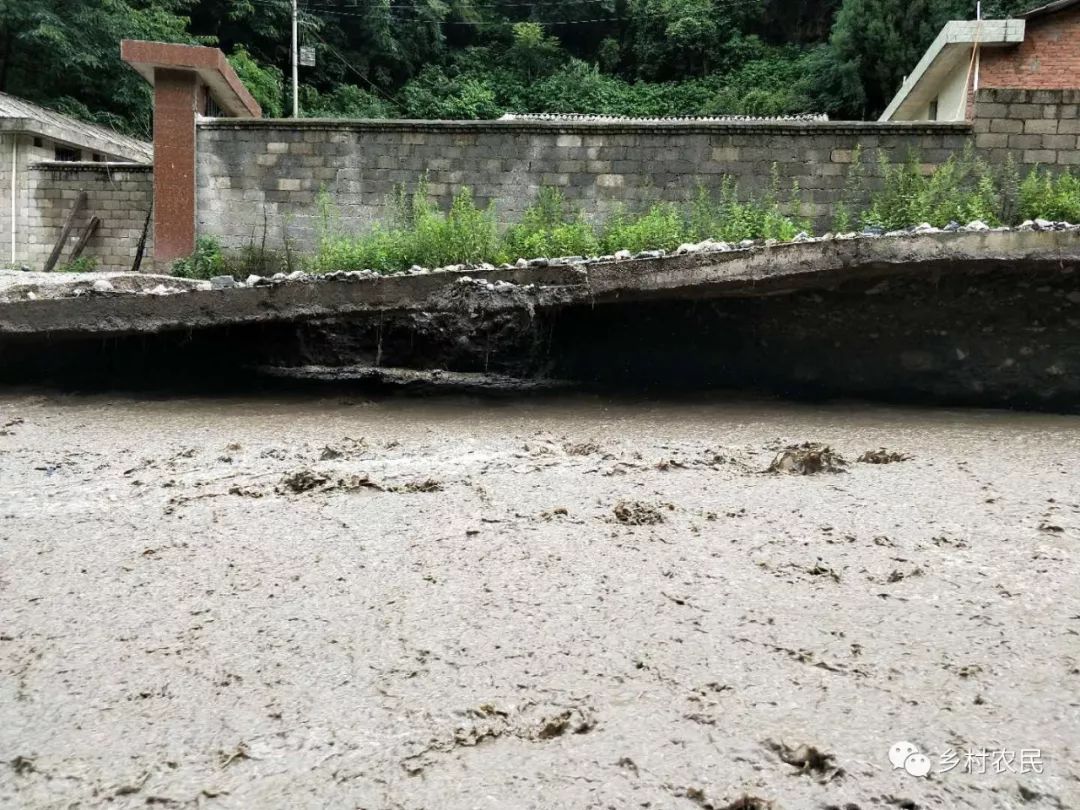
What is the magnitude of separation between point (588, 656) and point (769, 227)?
5.63 meters

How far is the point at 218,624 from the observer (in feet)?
6.23

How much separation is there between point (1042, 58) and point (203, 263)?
34.8 ft

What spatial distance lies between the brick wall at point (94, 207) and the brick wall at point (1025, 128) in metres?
10.1

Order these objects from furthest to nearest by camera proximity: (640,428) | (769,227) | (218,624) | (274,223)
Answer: (274,223) → (769,227) → (640,428) → (218,624)

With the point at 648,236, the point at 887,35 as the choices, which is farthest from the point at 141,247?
the point at 887,35

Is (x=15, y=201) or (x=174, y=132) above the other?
(x=174, y=132)

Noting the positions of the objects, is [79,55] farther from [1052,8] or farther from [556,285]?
[556,285]

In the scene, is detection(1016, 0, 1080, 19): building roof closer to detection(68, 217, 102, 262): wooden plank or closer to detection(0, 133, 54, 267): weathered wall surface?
detection(68, 217, 102, 262): wooden plank

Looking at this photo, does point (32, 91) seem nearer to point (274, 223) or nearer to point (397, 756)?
point (274, 223)

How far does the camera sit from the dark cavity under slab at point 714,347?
4.61m

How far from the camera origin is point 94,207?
11898 mm

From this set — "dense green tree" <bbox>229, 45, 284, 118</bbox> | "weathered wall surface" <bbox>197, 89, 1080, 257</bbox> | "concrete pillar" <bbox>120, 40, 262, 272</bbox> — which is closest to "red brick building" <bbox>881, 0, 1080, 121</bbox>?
"weathered wall surface" <bbox>197, 89, 1080, 257</bbox>

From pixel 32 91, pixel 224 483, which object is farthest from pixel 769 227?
pixel 32 91

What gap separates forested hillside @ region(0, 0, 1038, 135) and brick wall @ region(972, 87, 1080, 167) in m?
14.3
